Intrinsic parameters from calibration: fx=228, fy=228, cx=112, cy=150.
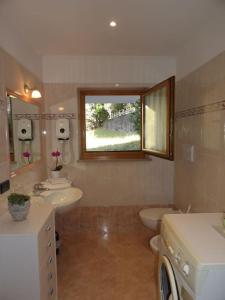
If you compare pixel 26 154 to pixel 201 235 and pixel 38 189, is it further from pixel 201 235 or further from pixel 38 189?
pixel 201 235

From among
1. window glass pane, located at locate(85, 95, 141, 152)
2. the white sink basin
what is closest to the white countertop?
the white sink basin

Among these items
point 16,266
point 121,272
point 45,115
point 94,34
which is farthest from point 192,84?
point 16,266

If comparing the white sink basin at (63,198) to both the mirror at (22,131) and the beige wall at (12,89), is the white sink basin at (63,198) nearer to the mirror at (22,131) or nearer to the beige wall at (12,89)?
the beige wall at (12,89)

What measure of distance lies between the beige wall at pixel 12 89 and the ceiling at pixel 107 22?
1.06 ft

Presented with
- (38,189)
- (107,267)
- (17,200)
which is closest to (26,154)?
(38,189)

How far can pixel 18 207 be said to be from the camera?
57.7 inches

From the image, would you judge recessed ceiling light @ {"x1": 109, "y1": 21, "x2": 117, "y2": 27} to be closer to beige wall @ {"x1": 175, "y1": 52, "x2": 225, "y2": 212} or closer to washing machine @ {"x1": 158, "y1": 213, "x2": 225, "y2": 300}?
beige wall @ {"x1": 175, "y1": 52, "x2": 225, "y2": 212}

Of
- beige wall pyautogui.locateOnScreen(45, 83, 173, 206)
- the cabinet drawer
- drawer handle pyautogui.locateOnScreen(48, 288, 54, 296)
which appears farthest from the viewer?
beige wall pyautogui.locateOnScreen(45, 83, 173, 206)

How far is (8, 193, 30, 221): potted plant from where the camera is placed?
1465 millimetres

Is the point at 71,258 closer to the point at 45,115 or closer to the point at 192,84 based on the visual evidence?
the point at 45,115

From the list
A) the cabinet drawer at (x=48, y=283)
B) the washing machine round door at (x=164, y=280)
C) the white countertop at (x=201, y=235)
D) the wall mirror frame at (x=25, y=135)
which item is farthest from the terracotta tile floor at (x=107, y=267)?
the wall mirror frame at (x=25, y=135)

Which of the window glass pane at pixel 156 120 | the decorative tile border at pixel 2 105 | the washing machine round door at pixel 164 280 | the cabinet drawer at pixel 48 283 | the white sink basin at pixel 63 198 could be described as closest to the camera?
the washing machine round door at pixel 164 280

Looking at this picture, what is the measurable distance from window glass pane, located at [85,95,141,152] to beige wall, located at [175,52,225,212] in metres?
0.59

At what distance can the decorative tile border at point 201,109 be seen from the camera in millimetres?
1876
